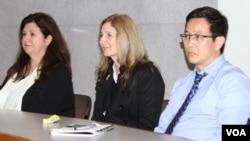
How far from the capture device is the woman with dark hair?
3.67 metres

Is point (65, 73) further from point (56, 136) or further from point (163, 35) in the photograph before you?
point (56, 136)

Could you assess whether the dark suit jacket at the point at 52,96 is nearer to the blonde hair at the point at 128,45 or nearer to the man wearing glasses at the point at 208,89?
the blonde hair at the point at 128,45

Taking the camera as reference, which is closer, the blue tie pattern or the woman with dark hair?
the blue tie pattern

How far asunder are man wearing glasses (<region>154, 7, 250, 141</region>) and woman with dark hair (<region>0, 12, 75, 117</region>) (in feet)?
3.62

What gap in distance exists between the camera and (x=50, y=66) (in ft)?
12.5

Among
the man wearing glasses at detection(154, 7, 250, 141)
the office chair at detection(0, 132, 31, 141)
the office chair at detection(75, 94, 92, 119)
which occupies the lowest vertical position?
the office chair at detection(75, 94, 92, 119)

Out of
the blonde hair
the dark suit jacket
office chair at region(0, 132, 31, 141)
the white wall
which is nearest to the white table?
office chair at region(0, 132, 31, 141)

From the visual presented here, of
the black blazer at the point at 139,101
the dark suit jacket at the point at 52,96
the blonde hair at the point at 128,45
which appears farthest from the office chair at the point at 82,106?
the blonde hair at the point at 128,45

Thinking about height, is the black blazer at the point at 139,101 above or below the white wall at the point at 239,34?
below

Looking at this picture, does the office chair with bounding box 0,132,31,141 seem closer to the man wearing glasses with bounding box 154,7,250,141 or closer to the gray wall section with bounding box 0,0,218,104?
the man wearing glasses with bounding box 154,7,250,141

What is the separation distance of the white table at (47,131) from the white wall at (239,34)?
1.50m

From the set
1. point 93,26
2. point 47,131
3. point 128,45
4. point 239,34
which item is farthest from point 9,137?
point 93,26

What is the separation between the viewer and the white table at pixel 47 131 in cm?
230

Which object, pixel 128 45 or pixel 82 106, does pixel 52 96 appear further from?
pixel 128 45
